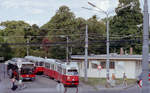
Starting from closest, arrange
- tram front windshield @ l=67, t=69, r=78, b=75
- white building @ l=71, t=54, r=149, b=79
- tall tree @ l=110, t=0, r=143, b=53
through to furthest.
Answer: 1. tram front windshield @ l=67, t=69, r=78, b=75
2. white building @ l=71, t=54, r=149, b=79
3. tall tree @ l=110, t=0, r=143, b=53

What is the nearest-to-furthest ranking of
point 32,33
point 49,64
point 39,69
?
point 49,64, point 39,69, point 32,33

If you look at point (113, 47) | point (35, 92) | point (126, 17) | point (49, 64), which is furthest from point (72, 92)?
point (113, 47)

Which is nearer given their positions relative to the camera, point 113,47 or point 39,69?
point 39,69

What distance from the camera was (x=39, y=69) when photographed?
47.6 metres

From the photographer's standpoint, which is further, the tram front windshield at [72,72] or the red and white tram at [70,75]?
the tram front windshield at [72,72]

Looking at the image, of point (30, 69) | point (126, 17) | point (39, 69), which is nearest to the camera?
point (30, 69)

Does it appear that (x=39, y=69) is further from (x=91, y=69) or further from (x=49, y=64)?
(x=91, y=69)

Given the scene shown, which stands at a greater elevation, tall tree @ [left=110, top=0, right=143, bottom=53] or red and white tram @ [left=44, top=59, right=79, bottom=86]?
tall tree @ [left=110, top=0, right=143, bottom=53]

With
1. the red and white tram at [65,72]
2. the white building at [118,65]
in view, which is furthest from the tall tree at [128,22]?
the red and white tram at [65,72]

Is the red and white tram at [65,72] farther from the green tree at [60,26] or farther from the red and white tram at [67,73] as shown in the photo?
the green tree at [60,26]

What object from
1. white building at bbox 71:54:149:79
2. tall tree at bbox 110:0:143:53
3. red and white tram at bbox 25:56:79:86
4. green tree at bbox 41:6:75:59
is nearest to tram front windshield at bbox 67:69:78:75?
red and white tram at bbox 25:56:79:86

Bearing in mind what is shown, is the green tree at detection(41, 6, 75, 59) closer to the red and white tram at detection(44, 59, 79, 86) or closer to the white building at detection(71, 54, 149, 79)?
the white building at detection(71, 54, 149, 79)

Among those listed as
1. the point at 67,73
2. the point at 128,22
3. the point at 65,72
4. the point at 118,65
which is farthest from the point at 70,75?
the point at 128,22

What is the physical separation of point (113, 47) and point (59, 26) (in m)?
12.1
